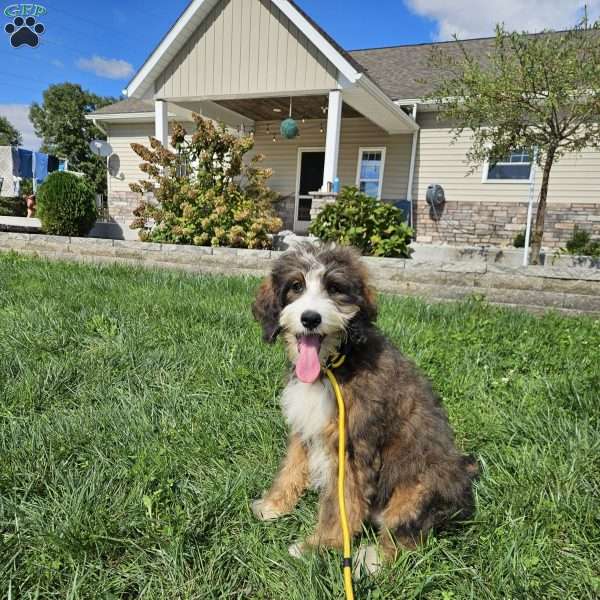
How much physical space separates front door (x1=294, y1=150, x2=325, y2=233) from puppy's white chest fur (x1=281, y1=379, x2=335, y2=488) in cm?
1329

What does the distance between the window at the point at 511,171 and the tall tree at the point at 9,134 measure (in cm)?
6053

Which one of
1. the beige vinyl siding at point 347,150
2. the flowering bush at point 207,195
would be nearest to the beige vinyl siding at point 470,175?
the beige vinyl siding at point 347,150

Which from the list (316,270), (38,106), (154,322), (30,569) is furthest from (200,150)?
(38,106)

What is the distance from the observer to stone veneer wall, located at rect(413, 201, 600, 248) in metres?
12.2

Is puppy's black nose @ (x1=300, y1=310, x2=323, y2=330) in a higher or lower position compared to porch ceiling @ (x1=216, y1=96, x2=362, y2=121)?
lower

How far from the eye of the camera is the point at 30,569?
1.68 m

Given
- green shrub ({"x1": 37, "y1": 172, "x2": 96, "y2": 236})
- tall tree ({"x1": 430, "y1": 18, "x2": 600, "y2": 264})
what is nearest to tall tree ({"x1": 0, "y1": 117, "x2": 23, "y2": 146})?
green shrub ({"x1": 37, "y1": 172, "x2": 96, "y2": 236})

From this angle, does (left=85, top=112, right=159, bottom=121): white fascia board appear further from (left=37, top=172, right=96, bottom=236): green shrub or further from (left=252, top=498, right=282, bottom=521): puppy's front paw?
(left=252, top=498, right=282, bottom=521): puppy's front paw

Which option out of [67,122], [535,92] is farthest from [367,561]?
[67,122]

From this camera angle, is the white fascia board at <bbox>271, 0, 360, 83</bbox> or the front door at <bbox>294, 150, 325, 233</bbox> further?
the front door at <bbox>294, 150, 325, 233</bbox>

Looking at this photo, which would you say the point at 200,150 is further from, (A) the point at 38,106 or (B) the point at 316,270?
(A) the point at 38,106

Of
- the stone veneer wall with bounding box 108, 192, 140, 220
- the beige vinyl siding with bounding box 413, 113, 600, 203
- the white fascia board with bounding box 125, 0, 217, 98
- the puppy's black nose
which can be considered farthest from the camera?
the stone veneer wall with bounding box 108, 192, 140, 220

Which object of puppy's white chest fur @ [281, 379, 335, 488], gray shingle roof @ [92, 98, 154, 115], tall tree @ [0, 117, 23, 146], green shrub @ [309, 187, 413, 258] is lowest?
puppy's white chest fur @ [281, 379, 335, 488]

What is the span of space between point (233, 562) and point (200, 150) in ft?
27.5
